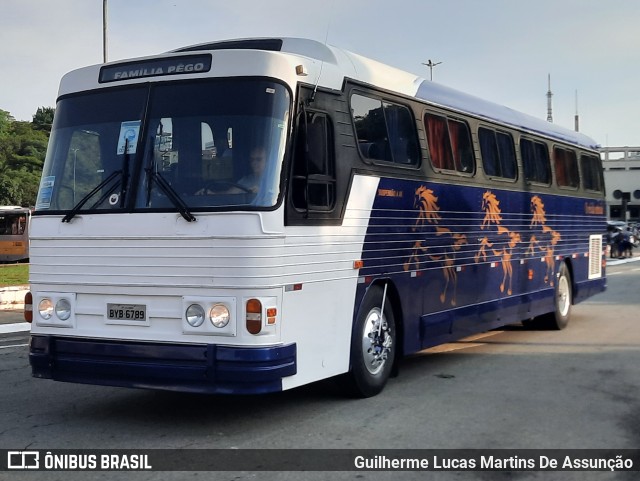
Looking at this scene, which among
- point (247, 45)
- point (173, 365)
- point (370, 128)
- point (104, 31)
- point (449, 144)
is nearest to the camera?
point (173, 365)

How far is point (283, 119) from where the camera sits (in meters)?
6.68

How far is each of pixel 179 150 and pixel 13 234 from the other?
34415 millimetres

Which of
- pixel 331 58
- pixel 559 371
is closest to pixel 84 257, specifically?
pixel 331 58

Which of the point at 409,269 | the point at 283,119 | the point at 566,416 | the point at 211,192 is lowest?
the point at 566,416

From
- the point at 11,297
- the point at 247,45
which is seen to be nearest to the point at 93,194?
the point at 247,45

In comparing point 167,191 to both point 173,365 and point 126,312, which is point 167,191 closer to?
point 126,312

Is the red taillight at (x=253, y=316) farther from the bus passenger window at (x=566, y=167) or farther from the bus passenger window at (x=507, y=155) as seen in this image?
the bus passenger window at (x=566, y=167)

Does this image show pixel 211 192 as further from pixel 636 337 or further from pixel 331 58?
pixel 636 337

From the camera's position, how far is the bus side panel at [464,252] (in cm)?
841

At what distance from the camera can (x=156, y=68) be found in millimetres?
6996

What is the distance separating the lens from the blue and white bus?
6.38m

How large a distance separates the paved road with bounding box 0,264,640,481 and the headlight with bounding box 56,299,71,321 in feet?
3.02

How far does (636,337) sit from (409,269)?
5446 mm

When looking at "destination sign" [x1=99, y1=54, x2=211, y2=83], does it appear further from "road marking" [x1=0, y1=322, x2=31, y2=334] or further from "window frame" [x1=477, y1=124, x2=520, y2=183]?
"road marking" [x1=0, y1=322, x2=31, y2=334]
